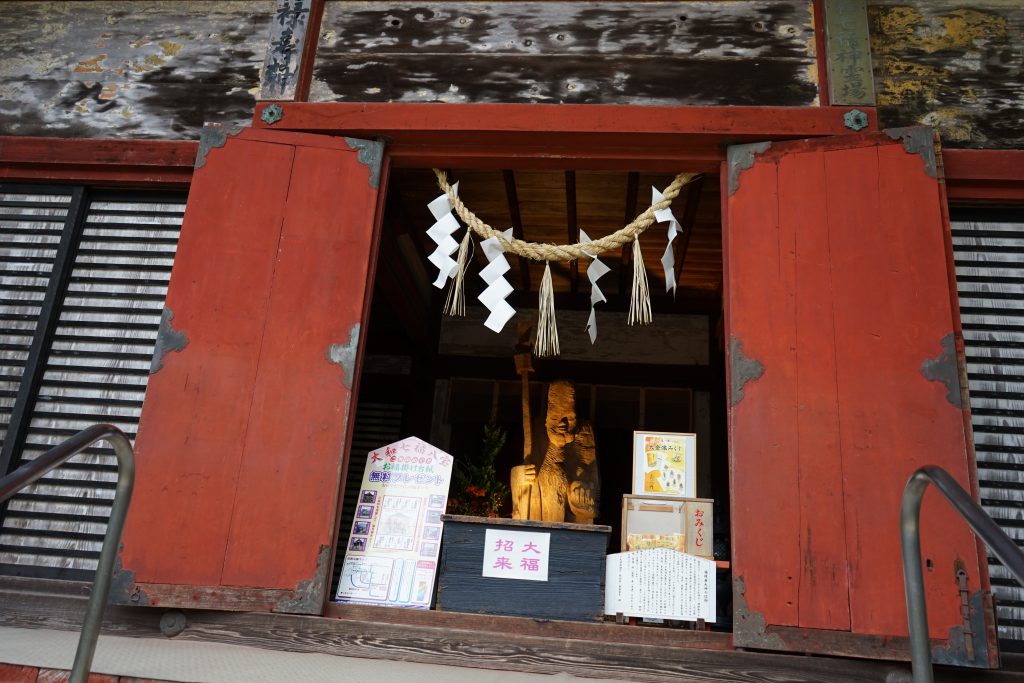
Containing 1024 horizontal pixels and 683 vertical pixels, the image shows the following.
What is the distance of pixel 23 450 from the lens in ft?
14.1

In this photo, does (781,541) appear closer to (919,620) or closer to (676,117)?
(919,620)

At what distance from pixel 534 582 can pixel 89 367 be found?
261 centimetres

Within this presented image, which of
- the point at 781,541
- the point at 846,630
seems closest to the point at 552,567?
the point at 781,541

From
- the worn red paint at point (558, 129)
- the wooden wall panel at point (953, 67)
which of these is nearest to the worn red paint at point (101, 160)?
the worn red paint at point (558, 129)

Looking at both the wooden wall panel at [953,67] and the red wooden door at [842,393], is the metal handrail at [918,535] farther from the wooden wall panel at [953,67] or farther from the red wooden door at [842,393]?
the wooden wall panel at [953,67]

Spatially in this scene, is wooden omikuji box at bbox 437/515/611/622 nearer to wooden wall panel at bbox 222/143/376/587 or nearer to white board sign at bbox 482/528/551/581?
white board sign at bbox 482/528/551/581

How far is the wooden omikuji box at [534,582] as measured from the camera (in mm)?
3730

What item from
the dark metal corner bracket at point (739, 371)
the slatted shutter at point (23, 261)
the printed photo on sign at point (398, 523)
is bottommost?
the printed photo on sign at point (398, 523)

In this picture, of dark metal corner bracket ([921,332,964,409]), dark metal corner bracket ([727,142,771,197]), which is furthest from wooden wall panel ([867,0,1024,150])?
dark metal corner bracket ([921,332,964,409])

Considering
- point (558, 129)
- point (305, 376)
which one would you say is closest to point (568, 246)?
point (558, 129)

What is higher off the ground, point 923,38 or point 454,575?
point 923,38

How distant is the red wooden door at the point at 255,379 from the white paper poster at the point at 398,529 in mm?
272

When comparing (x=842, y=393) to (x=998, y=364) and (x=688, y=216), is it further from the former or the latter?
(x=688, y=216)

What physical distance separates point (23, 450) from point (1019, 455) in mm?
4936
